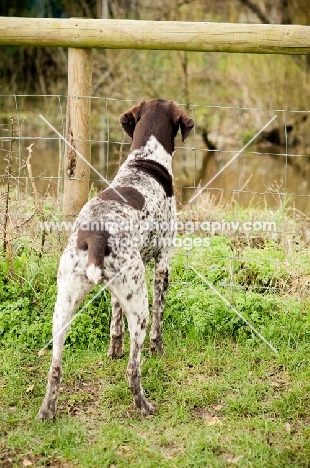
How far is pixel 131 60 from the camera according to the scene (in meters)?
12.8

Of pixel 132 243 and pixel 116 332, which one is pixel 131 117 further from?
pixel 116 332

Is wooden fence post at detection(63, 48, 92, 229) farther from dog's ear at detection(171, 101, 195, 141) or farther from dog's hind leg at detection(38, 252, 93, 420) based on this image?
dog's hind leg at detection(38, 252, 93, 420)

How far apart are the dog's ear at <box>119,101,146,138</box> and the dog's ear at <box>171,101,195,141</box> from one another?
0.78 ft

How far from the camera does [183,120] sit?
4.28 m

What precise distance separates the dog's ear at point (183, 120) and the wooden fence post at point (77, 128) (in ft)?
2.38

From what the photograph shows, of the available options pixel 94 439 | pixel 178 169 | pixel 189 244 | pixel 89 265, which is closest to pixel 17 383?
pixel 94 439

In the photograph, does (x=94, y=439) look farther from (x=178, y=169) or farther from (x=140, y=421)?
(x=178, y=169)

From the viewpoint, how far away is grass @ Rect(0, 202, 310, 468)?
336cm

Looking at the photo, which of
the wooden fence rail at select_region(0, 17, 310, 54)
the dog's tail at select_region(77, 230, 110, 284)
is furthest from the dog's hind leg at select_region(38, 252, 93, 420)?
the wooden fence rail at select_region(0, 17, 310, 54)

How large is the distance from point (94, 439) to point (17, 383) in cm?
76

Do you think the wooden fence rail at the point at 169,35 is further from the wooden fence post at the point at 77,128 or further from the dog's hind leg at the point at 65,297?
the dog's hind leg at the point at 65,297

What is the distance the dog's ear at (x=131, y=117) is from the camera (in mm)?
4383

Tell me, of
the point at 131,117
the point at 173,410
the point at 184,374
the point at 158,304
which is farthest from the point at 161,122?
the point at 173,410

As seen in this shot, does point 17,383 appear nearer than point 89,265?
No
